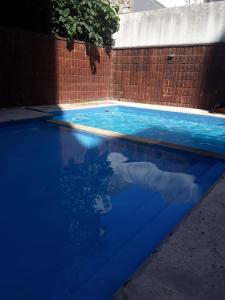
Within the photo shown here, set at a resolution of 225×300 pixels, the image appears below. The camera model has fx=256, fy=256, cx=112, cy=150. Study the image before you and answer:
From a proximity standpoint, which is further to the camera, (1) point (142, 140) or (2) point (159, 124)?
(2) point (159, 124)

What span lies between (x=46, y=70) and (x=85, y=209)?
16.8 ft

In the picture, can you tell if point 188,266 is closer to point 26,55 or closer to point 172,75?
point 26,55

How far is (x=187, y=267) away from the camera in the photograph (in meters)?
1.37

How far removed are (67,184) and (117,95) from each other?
21.2 ft

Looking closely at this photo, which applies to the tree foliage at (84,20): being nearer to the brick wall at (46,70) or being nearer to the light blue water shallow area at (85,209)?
the brick wall at (46,70)

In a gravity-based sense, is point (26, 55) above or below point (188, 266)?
above

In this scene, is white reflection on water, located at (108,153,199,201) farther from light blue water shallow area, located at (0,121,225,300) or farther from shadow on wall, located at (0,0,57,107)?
shadow on wall, located at (0,0,57,107)

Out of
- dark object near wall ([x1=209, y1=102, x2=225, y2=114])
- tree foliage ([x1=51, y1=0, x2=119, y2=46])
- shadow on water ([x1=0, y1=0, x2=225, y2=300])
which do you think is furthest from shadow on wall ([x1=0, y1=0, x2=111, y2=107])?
dark object near wall ([x1=209, y1=102, x2=225, y2=114])

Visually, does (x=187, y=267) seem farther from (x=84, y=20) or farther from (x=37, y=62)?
(x=84, y=20)

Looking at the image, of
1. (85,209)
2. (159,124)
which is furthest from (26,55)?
(85,209)

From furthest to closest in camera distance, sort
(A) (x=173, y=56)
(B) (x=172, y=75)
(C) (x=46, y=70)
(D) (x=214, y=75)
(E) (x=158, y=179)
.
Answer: (B) (x=172, y=75), (A) (x=173, y=56), (D) (x=214, y=75), (C) (x=46, y=70), (E) (x=158, y=179)

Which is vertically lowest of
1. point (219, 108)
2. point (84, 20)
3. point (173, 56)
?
point (219, 108)

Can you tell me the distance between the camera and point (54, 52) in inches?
260

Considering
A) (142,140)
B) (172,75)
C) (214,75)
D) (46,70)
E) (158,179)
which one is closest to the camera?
(158,179)
